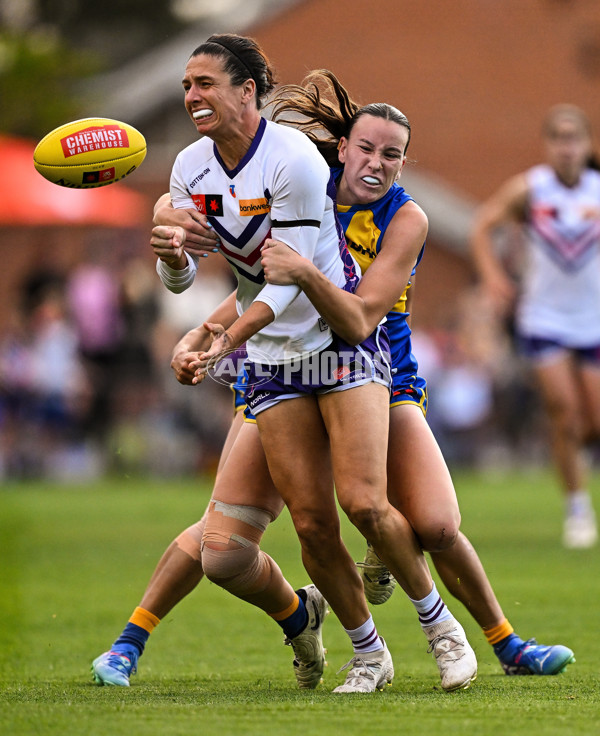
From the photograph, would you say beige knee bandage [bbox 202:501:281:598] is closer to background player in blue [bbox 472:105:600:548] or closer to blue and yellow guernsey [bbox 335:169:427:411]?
blue and yellow guernsey [bbox 335:169:427:411]

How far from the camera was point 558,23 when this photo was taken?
1043 inches

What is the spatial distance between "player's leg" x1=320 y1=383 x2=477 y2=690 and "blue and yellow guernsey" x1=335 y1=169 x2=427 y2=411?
27 centimetres

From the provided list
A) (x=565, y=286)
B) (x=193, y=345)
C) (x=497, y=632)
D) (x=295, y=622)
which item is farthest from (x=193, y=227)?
(x=565, y=286)

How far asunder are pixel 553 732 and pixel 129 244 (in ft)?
61.1

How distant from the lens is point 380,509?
462 centimetres

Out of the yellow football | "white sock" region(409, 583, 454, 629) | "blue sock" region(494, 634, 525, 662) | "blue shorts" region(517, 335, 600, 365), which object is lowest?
"blue sock" region(494, 634, 525, 662)

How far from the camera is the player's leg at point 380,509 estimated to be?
4.62 m

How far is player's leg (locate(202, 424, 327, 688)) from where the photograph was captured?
4.86m

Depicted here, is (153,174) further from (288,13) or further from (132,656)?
(132,656)

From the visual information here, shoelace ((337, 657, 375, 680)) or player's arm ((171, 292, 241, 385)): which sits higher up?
player's arm ((171, 292, 241, 385))

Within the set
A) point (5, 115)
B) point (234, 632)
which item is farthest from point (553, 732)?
point (5, 115)

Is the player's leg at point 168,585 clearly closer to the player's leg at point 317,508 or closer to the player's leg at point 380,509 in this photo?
the player's leg at point 317,508

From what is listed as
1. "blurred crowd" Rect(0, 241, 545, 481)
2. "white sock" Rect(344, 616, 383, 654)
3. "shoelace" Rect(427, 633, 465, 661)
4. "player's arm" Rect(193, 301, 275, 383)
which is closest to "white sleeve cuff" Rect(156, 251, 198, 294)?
"player's arm" Rect(193, 301, 275, 383)

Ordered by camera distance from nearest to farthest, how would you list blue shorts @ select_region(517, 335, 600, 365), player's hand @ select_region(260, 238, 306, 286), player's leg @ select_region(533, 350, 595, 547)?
player's hand @ select_region(260, 238, 306, 286) → player's leg @ select_region(533, 350, 595, 547) → blue shorts @ select_region(517, 335, 600, 365)
